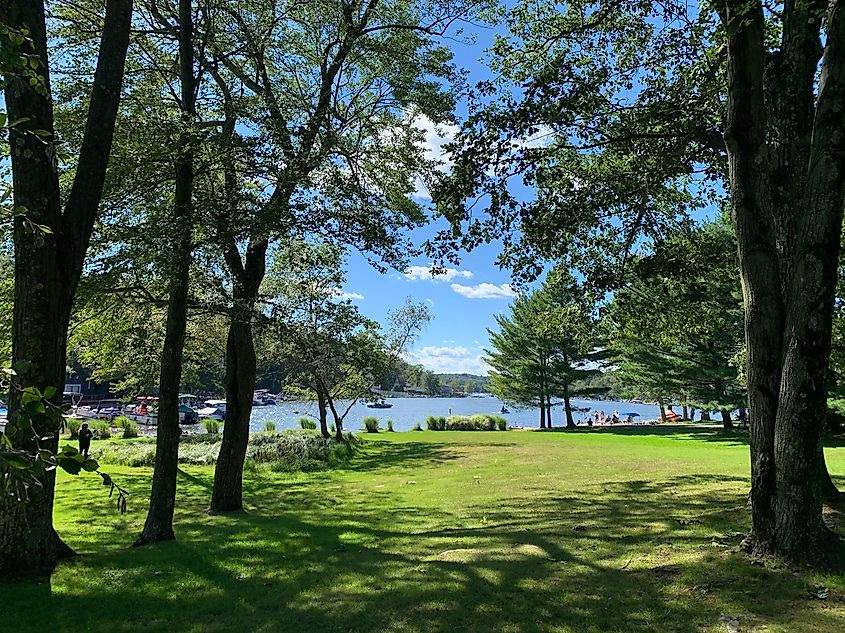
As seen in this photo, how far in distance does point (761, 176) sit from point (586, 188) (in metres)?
3.36

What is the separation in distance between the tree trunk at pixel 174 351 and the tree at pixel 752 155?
390 cm

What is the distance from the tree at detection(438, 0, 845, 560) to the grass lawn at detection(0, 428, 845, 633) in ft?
3.20

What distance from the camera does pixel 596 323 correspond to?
10.4m

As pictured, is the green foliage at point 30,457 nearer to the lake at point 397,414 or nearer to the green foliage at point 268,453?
the green foliage at point 268,453

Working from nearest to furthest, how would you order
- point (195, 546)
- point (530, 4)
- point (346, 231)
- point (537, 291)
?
point (195, 546), point (530, 4), point (346, 231), point (537, 291)

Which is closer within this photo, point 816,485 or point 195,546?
point 816,485

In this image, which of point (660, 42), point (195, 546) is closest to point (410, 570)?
point (195, 546)

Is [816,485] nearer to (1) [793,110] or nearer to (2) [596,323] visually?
(1) [793,110]

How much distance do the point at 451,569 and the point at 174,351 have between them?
17.6 ft

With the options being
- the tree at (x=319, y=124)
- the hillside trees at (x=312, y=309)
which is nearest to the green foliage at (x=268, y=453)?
the hillside trees at (x=312, y=309)

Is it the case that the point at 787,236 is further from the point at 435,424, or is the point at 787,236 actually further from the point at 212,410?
the point at 212,410

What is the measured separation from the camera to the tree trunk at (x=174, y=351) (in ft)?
26.3

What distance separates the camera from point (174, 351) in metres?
8.46

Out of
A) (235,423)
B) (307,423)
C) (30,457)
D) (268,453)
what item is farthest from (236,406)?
(307,423)
